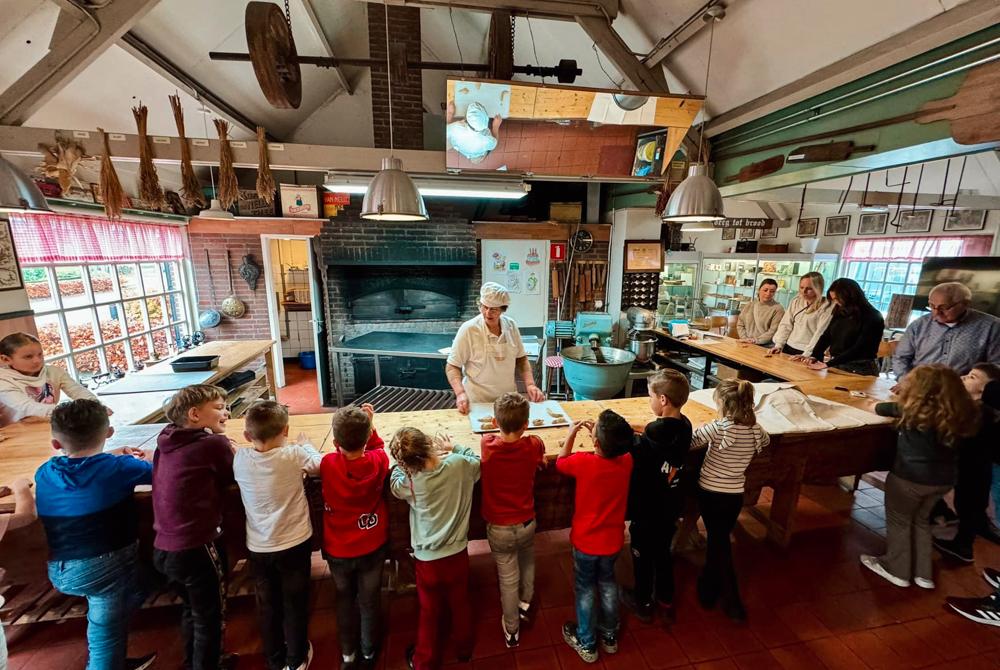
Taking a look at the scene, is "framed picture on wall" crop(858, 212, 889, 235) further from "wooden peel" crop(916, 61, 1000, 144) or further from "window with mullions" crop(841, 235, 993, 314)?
"wooden peel" crop(916, 61, 1000, 144)

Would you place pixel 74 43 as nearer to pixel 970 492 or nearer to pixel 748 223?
pixel 970 492

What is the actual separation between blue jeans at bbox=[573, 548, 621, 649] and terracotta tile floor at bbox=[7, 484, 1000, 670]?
0.42ft

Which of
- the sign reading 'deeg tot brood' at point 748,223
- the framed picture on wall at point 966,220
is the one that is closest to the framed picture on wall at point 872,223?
the framed picture on wall at point 966,220

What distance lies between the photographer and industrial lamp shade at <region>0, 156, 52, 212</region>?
1.91m

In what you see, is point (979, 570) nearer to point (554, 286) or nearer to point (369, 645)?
point (369, 645)

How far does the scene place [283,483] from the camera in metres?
1.64

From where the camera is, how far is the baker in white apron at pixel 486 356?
2.60 meters

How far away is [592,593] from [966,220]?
316 inches

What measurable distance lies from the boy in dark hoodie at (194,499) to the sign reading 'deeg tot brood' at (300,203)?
4.28 metres

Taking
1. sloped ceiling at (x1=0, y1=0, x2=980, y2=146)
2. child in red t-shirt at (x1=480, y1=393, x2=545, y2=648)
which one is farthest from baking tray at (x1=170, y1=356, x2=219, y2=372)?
child in red t-shirt at (x1=480, y1=393, x2=545, y2=648)

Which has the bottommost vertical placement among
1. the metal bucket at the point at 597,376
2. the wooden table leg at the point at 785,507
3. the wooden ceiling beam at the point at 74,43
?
the wooden table leg at the point at 785,507

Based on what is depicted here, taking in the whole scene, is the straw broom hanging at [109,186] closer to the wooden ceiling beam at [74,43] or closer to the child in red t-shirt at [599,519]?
the wooden ceiling beam at [74,43]

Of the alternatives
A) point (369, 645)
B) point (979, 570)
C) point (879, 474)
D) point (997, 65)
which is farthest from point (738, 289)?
point (369, 645)

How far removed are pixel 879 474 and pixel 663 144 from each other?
3.43m
